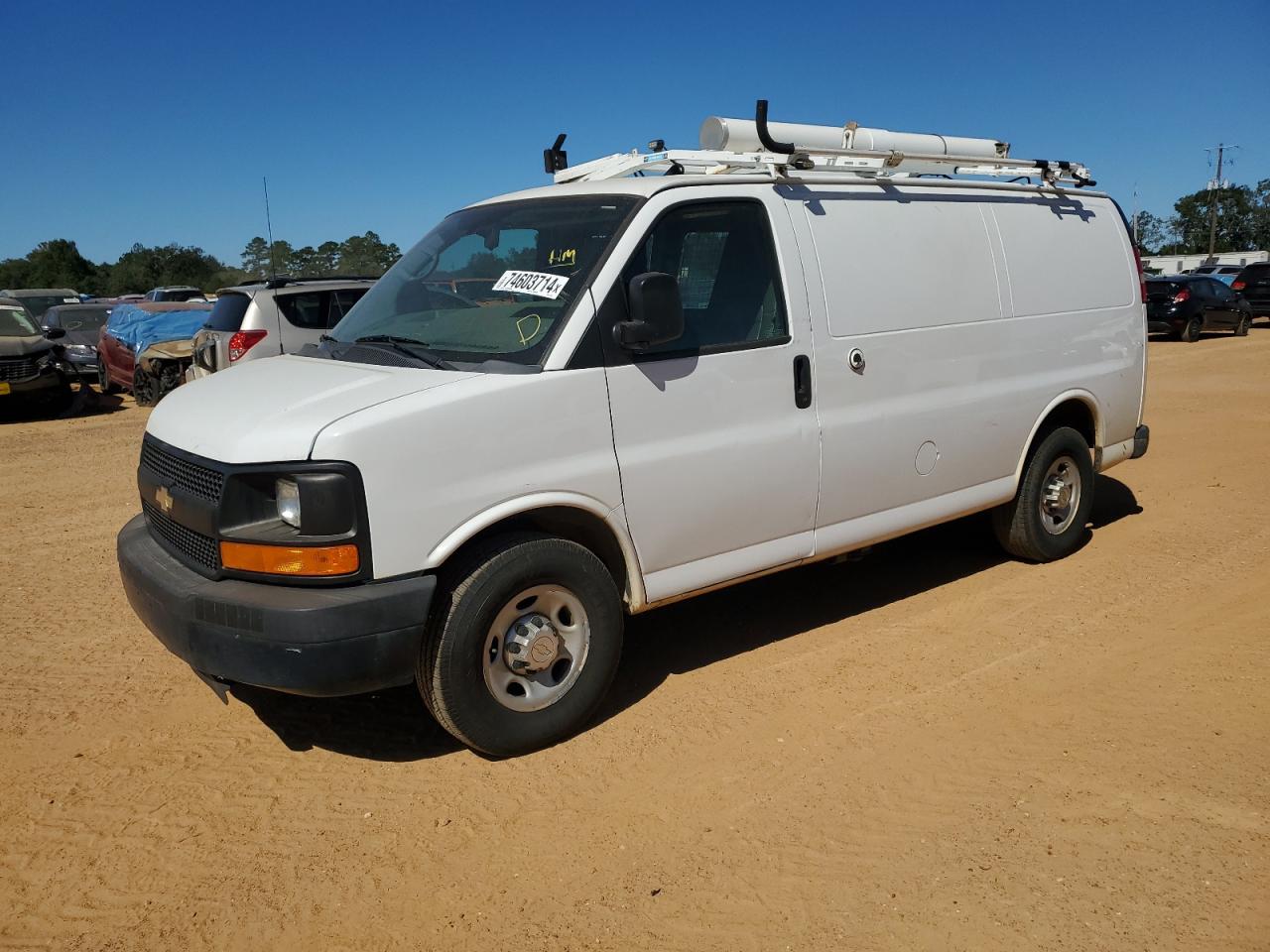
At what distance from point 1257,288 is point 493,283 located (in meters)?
28.2

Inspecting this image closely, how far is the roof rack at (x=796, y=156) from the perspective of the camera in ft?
15.9

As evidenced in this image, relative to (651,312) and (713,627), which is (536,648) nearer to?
(651,312)

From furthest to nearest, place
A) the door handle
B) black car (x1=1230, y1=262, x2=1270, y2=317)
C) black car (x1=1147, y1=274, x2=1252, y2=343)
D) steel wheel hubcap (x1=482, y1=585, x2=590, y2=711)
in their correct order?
black car (x1=1230, y1=262, x2=1270, y2=317) → black car (x1=1147, y1=274, x2=1252, y2=343) → the door handle → steel wheel hubcap (x1=482, y1=585, x2=590, y2=711)

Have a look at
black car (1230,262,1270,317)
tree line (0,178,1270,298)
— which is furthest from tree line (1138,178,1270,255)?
black car (1230,262,1270,317)

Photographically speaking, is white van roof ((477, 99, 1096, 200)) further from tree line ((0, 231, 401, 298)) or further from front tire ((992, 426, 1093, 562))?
tree line ((0, 231, 401, 298))

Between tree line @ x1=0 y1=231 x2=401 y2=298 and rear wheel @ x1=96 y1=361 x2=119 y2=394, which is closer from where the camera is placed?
rear wheel @ x1=96 y1=361 x2=119 y2=394

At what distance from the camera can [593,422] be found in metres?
4.05

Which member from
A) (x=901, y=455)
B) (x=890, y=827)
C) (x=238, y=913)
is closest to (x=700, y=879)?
(x=890, y=827)

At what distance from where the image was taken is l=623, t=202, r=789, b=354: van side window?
4.40 metres

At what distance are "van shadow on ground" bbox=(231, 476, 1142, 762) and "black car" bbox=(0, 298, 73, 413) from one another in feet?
41.8

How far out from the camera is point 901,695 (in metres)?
4.57

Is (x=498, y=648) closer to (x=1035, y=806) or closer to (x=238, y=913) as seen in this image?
(x=238, y=913)

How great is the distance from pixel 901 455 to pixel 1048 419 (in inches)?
60.8

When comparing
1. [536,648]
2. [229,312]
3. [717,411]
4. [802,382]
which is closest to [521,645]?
[536,648]
